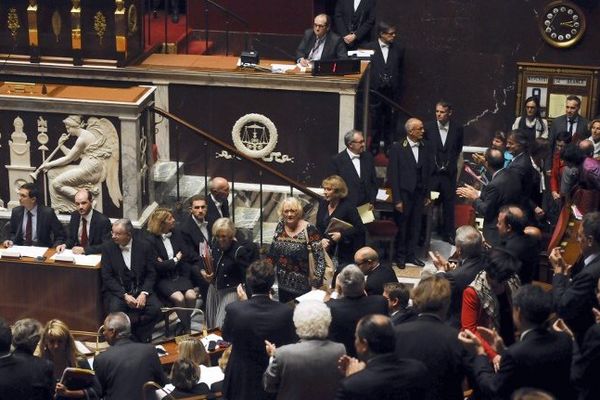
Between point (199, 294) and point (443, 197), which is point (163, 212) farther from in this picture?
point (443, 197)

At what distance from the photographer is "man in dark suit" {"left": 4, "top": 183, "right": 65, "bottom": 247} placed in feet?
41.1

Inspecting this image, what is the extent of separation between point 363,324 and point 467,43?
9.07m

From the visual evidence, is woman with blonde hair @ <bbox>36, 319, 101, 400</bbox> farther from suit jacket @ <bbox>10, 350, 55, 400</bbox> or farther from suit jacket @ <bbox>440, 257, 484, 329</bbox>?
suit jacket @ <bbox>440, 257, 484, 329</bbox>

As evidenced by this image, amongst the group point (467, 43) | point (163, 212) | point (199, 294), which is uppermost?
point (467, 43)

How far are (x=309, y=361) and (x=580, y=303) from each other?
2.05m

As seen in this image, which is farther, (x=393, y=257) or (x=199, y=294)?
(x=393, y=257)

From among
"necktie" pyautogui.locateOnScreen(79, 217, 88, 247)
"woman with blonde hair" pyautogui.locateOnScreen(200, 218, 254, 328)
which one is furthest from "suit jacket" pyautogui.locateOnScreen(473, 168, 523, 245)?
"necktie" pyautogui.locateOnScreen(79, 217, 88, 247)

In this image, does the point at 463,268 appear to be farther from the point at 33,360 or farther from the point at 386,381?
the point at 33,360

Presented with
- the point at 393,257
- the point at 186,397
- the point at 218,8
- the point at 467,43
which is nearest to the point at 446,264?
the point at 186,397

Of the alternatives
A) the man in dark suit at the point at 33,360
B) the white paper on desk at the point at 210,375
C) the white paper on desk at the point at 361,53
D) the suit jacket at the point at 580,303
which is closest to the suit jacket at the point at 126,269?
the white paper on desk at the point at 210,375

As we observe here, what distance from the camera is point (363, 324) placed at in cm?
818

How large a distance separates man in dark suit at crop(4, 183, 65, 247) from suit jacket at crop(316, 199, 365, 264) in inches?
98.5

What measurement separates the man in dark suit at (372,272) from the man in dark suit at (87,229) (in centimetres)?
293

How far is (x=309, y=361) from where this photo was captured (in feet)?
28.8
